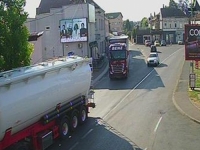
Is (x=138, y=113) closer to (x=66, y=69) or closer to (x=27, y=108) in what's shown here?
(x=66, y=69)

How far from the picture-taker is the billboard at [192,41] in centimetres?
2511

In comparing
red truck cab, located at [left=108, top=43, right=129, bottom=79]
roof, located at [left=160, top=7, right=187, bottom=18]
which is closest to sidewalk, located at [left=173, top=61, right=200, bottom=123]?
red truck cab, located at [left=108, top=43, right=129, bottom=79]

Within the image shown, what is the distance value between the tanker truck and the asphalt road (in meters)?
1.02

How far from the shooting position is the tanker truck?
1288 cm

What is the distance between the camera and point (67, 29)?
1930 inches

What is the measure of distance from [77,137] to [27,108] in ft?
14.4

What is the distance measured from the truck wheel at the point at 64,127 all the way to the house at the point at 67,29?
105 ft

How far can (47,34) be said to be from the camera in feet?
170

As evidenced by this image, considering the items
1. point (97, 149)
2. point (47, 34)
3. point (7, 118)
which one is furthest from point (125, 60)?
point (7, 118)

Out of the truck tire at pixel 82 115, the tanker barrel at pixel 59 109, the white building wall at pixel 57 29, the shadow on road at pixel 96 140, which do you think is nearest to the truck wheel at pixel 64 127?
the shadow on road at pixel 96 140

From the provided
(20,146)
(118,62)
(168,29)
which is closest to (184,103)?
(20,146)

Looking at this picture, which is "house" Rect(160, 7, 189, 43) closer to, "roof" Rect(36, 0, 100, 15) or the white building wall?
"roof" Rect(36, 0, 100, 15)

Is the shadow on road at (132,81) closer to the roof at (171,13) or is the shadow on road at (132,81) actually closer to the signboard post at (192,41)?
the signboard post at (192,41)

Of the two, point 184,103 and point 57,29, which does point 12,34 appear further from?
point 57,29
